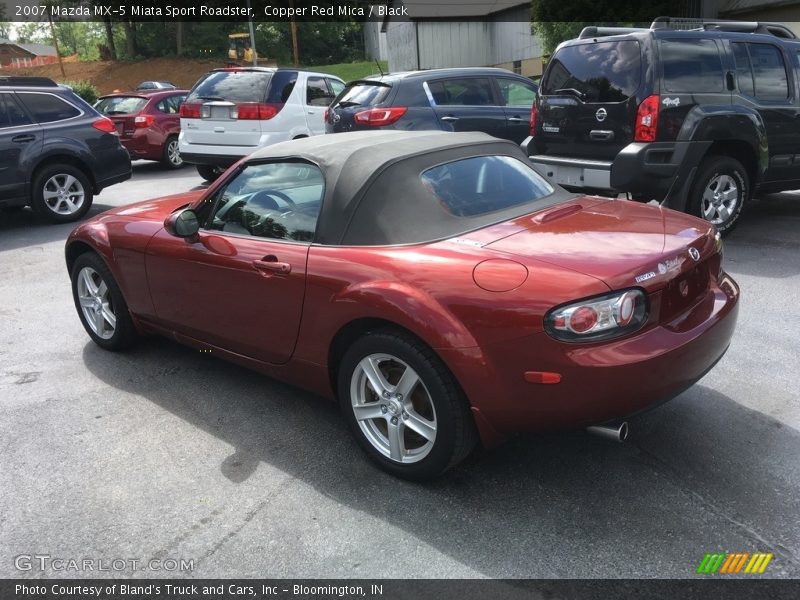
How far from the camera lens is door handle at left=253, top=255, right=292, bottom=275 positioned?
129 inches

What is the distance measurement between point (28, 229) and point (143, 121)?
15.6 ft

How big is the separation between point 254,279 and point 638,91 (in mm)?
4388

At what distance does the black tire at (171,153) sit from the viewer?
43.9 ft

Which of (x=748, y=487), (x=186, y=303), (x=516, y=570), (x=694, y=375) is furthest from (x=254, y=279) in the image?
(x=748, y=487)

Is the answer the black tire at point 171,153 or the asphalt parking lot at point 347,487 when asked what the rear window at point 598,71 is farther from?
the black tire at point 171,153

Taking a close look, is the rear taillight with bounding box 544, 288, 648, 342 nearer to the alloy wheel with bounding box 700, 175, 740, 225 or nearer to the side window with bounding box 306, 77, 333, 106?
the alloy wheel with bounding box 700, 175, 740, 225

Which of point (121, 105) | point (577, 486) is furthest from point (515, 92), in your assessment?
point (121, 105)

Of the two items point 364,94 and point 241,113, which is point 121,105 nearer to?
point 241,113

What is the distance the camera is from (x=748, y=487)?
2852 mm

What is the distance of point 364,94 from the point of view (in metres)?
8.91

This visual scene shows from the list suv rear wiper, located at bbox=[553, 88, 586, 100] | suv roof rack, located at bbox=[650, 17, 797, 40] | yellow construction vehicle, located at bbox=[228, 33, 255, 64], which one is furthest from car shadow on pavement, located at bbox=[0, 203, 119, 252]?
yellow construction vehicle, located at bbox=[228, 33, 255, 64]

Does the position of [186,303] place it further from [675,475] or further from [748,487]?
[748,487]

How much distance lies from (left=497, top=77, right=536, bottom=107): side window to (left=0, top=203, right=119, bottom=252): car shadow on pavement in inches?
230

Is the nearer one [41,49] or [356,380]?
[356,380]
